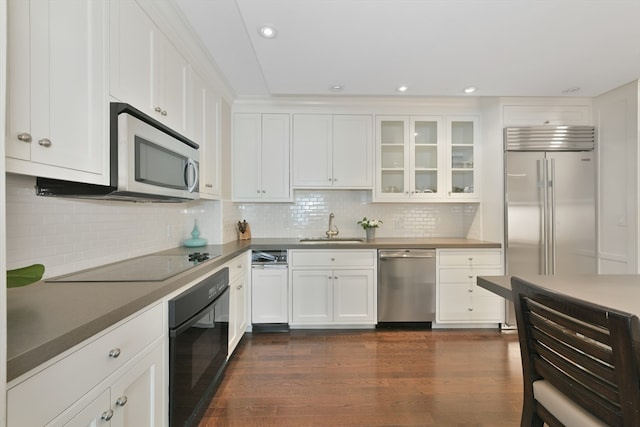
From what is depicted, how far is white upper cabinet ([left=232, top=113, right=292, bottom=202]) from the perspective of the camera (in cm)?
333

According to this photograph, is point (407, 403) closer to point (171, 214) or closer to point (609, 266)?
point (171, 214)

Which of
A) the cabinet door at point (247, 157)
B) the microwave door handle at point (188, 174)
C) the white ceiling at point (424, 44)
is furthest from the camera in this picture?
the cabinet door at point (247, 157)

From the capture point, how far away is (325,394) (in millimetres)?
2029

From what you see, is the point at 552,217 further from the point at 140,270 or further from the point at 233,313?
the point at 140,270

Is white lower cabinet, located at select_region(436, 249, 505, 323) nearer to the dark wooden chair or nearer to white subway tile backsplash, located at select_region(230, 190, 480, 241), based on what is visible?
white subway tile backsplash, located at select_region(230, 190, 480, 241)

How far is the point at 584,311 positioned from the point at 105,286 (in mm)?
1735

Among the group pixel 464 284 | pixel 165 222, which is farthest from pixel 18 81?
pixel 464 284

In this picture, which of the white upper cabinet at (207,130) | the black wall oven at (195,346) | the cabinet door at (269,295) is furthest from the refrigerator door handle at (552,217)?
the white upper cabinet at (207,130)

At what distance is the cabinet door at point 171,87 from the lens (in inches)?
70.8

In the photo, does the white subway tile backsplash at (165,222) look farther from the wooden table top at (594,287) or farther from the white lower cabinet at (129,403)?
the wooden table top at (594,287)

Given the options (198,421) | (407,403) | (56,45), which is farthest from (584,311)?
(198,421)

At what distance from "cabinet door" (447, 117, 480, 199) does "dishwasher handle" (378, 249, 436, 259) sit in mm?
795

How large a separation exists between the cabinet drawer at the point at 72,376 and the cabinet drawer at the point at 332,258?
6.35 feet

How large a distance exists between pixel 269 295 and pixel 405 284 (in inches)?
57.2
